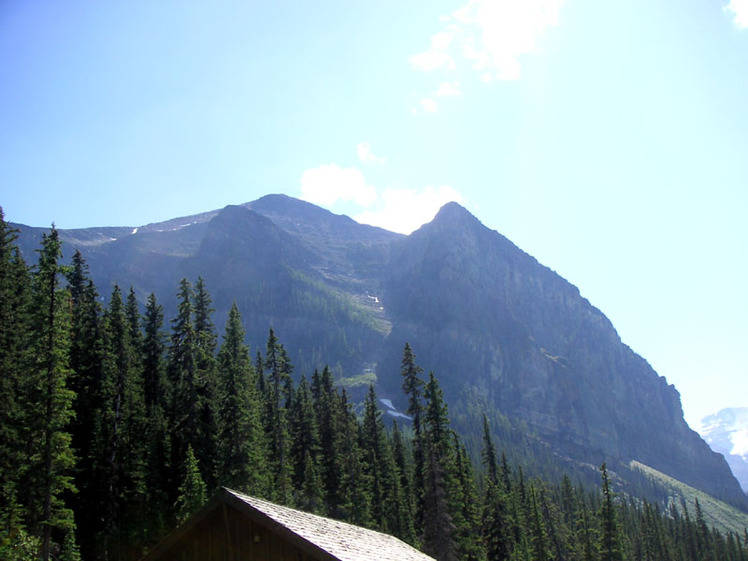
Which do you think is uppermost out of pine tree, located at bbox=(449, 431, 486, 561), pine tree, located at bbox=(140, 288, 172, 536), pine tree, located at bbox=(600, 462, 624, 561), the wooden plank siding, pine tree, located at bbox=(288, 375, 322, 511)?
the wooden plank siding

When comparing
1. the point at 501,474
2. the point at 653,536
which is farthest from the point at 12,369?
the point at 653,536

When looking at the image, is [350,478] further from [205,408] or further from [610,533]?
[610,533]

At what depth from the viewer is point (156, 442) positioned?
42.7 meters

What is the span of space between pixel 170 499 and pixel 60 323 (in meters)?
18.6

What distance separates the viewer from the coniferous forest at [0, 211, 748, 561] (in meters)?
29.0

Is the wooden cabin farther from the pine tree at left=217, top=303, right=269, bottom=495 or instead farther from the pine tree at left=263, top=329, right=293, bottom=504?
the pine tree at left=263, top=329, right=293, bottom=504

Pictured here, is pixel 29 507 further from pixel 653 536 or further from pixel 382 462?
pixel 653 536

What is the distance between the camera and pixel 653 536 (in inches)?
4313

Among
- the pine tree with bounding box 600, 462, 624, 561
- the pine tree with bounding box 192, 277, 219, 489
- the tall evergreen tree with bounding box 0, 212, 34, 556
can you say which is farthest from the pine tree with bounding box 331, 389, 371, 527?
the tall evergreen tree with bounding box 0, 212, 34, 556

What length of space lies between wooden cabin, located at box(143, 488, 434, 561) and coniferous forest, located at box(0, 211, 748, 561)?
52.3 ft

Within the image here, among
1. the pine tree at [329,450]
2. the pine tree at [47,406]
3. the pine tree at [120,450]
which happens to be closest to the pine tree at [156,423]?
the pine tree at [120,450]

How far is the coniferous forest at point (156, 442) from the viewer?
29.0 meters

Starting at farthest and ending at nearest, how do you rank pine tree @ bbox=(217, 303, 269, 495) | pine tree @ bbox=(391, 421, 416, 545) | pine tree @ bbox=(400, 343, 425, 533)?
pine tree @ bbox=(391, 421, 416, 545) < pine tree @ bbox=(400, 343, 425, 533) < pine tree @ bbox=(217, 303, 269, 495)

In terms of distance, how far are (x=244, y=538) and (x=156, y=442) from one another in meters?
33.1
